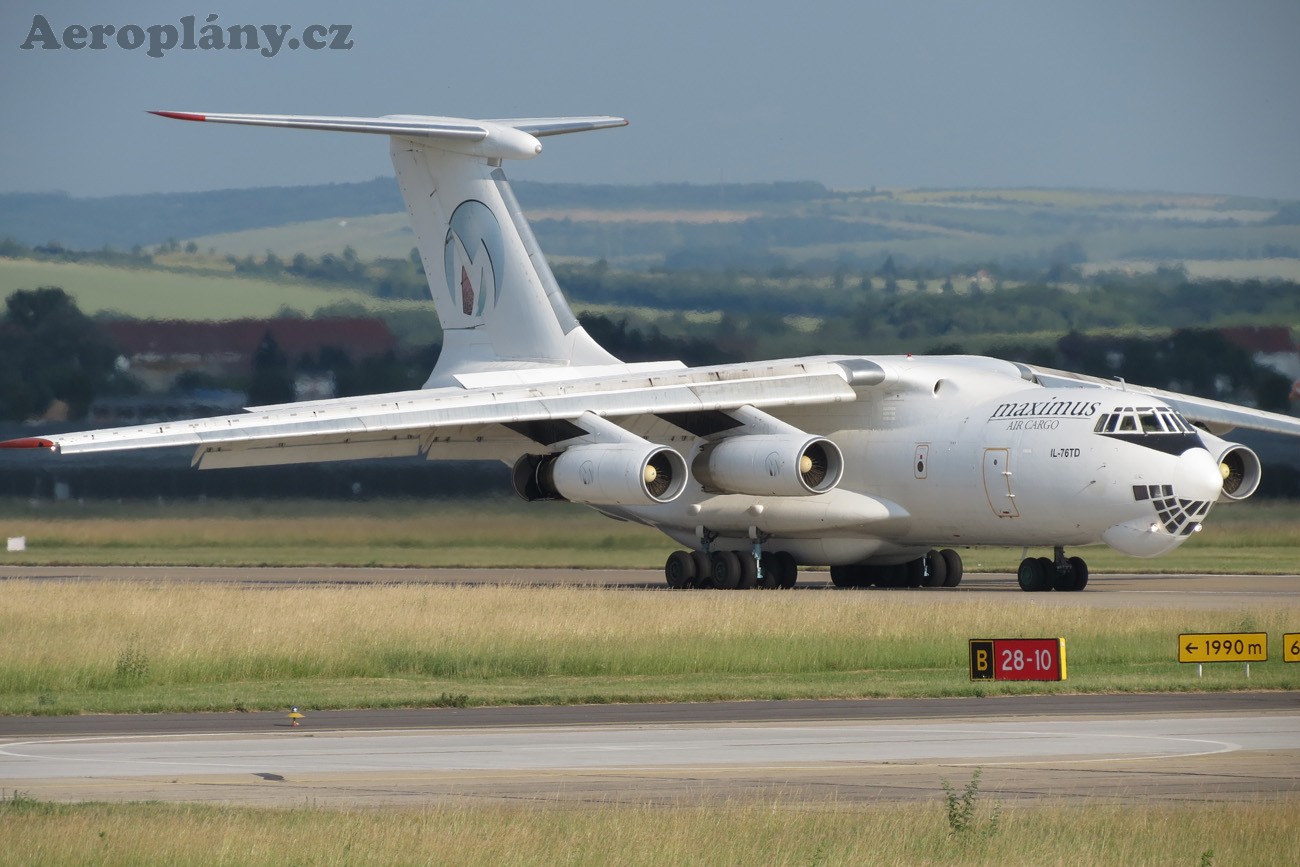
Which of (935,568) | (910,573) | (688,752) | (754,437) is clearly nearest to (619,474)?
(754,437)

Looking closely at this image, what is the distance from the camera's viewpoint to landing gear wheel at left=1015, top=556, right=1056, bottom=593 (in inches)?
1052

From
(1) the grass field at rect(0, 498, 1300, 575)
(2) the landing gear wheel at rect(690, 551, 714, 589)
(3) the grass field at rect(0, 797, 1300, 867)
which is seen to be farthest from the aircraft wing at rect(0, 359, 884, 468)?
(3) the grass field at rect(0, 797, 1300, 867)

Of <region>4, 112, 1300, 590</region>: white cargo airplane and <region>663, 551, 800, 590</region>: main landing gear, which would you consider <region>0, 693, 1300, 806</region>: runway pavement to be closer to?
<region>4, 112, 1300, 590</region>: white cargo airplane

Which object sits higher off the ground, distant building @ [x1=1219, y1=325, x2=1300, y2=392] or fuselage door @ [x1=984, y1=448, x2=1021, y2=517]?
distant building @ [x1=1219, y1=325, x2=1300, y2=392]

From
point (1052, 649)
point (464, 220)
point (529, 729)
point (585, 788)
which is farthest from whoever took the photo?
point (464, 220)

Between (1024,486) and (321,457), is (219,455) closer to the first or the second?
(321,457)

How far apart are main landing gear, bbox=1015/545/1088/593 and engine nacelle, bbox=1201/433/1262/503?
2141mm

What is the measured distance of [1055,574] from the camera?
26719mm

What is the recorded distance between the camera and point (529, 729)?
13.2 m

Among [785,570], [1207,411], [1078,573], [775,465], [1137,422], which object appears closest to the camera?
[1137,422]

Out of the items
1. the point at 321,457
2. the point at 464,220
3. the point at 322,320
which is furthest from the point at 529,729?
the point at 322,320

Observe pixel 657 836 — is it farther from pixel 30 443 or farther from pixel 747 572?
pixel 747 572

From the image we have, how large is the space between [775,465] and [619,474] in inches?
84.8

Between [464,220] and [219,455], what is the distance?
22.2 ft
